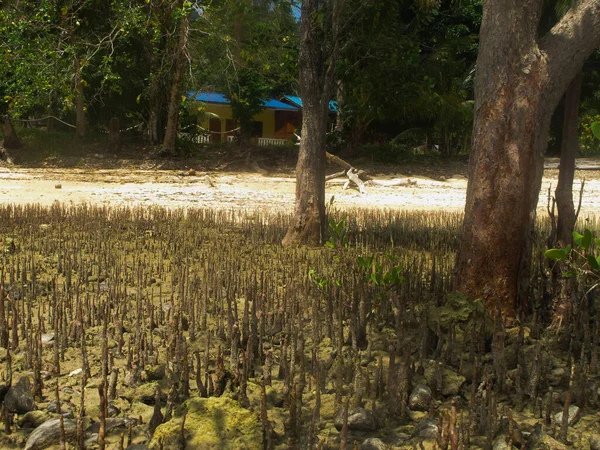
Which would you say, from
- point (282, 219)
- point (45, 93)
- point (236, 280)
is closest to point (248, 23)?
point (45, 93)

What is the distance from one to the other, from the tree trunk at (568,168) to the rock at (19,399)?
438 cm

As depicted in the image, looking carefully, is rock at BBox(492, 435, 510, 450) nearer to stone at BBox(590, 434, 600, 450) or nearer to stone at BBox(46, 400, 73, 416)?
stone at BBox(590, 434, 600, 450)

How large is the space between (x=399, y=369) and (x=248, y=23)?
1957 cm

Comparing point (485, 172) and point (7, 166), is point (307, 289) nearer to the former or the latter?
point (485, 172)

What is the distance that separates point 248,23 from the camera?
71.6 ft

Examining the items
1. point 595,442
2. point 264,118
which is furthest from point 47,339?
point 264,118

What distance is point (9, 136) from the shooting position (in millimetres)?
20266

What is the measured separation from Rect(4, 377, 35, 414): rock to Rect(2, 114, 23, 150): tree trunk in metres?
18.1

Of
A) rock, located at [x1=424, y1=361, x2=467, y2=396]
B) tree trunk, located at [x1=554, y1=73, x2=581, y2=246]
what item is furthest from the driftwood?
rock, located at [x1=424, y1=361, x2=467, y2=396]

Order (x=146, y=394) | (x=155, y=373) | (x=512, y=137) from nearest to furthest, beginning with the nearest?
(x=146, y=394), (x=155, y=373), (x=512, y=137)

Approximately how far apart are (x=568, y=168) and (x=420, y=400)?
3.47 meters

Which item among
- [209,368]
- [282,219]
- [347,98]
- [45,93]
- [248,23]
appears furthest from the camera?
[248,23]

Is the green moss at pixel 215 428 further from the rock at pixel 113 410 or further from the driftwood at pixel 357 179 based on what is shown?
the driftwood at pixel 357 179

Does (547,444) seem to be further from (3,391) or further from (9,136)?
(9,136)
